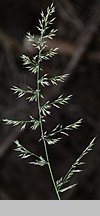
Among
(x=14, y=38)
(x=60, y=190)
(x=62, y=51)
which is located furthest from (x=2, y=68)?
(x=60, y=190)

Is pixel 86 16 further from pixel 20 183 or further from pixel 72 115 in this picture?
pixel 20 183

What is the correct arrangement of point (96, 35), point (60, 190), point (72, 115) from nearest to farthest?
point (60, 190) → point (96, 35) → point (72, 115)

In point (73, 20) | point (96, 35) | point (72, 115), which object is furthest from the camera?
point (72, 115)

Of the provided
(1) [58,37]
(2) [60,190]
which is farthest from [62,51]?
(2) [60,190]

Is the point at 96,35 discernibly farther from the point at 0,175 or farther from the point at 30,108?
the point at 0,175

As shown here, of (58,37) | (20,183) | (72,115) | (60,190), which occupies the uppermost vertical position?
(58,37)

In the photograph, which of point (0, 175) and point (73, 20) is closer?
point (73, 20)

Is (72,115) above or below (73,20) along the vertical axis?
below
